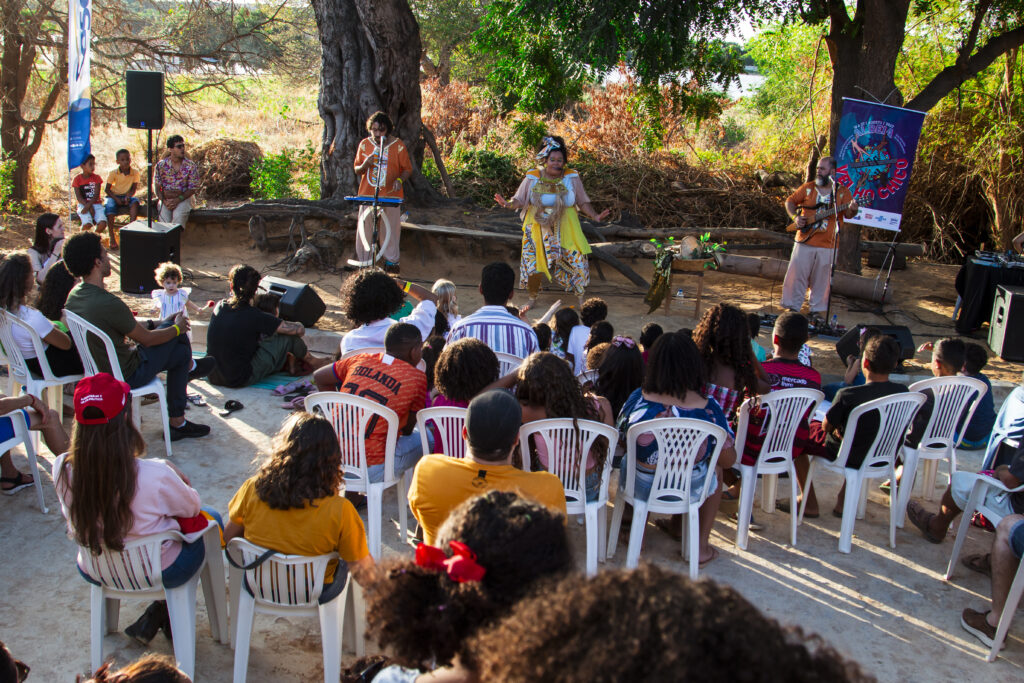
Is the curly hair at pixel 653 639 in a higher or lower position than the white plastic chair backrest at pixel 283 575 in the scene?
higher

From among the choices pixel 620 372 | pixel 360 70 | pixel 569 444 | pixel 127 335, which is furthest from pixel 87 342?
pixel 360 70

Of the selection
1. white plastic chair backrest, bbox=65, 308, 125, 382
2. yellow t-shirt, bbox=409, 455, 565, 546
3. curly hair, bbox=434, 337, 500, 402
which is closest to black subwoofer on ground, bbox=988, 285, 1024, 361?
curly hair, bbox=434, 337, 500, 402

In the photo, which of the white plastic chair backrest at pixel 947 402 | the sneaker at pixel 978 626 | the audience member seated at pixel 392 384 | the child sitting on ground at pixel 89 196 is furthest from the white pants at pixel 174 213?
the sneaker at pixel 978 626

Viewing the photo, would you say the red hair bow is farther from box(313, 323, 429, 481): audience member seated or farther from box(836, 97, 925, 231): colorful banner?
box(836, 97, 925, 231): colorful banner

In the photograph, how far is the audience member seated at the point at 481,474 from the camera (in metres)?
2.82

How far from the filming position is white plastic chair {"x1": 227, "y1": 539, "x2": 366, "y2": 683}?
2873 millimetres

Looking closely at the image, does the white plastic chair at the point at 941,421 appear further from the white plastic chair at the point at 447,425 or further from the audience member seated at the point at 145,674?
the audience member seated at the point at 145,674

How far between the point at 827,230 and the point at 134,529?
289 inches

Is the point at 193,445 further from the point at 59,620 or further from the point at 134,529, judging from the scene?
the point at 134,529

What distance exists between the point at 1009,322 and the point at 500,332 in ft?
19.1

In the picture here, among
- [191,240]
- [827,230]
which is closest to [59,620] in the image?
[827,230]

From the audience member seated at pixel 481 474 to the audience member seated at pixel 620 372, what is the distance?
156 centimetres

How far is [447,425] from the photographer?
383 centimetres

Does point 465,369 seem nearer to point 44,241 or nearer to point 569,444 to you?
point 569,444
